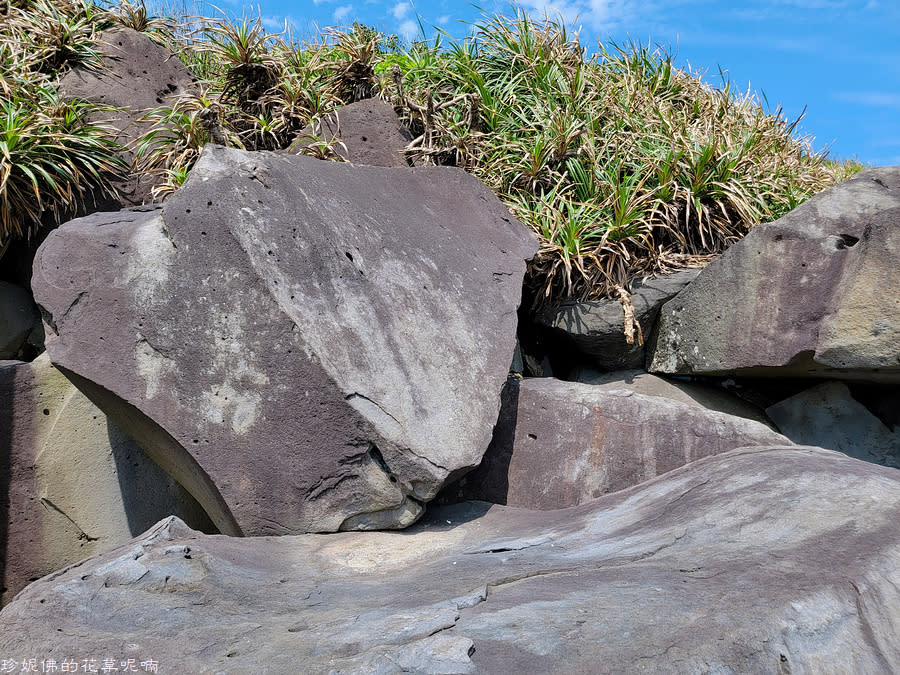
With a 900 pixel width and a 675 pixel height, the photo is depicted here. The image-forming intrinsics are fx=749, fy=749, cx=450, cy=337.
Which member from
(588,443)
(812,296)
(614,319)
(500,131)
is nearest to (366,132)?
(500,131)

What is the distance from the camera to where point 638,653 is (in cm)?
138

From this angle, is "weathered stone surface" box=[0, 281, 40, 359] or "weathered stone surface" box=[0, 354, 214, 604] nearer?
"weathered stone surface" box=[0, 354, 214, 604]

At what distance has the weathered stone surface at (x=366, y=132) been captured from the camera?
4.90 metres

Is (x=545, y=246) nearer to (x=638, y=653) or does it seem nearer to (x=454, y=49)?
(x=454, y=49)

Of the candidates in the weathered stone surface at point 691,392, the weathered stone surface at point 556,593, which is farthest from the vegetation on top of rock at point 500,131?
the weathered stone surface at point 556,593

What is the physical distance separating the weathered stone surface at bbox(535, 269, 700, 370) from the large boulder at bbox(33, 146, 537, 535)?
143cm

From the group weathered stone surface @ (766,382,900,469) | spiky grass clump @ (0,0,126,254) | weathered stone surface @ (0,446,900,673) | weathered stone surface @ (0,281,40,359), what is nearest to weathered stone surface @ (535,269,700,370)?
weathered stone surface @ (766,382,900,469)

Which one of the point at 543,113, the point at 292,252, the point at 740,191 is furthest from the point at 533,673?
the point at 543,113

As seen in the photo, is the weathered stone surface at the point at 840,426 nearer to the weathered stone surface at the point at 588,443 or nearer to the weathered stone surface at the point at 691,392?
the weathered stone surface at the point at 691,392

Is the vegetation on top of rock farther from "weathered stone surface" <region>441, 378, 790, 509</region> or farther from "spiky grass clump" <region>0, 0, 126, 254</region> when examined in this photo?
"weathered stone surface" <region>441, 378, 790, 509</region>

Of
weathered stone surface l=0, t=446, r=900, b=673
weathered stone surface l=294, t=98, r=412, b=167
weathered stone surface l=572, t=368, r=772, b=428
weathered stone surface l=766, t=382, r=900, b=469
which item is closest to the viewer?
weathered stone surface l=0, t=446, r=900, b=673

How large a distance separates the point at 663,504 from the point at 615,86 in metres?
4.58

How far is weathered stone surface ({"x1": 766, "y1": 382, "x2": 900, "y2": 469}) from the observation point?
3927 millimetres

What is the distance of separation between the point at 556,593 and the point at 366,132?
3.82 m
